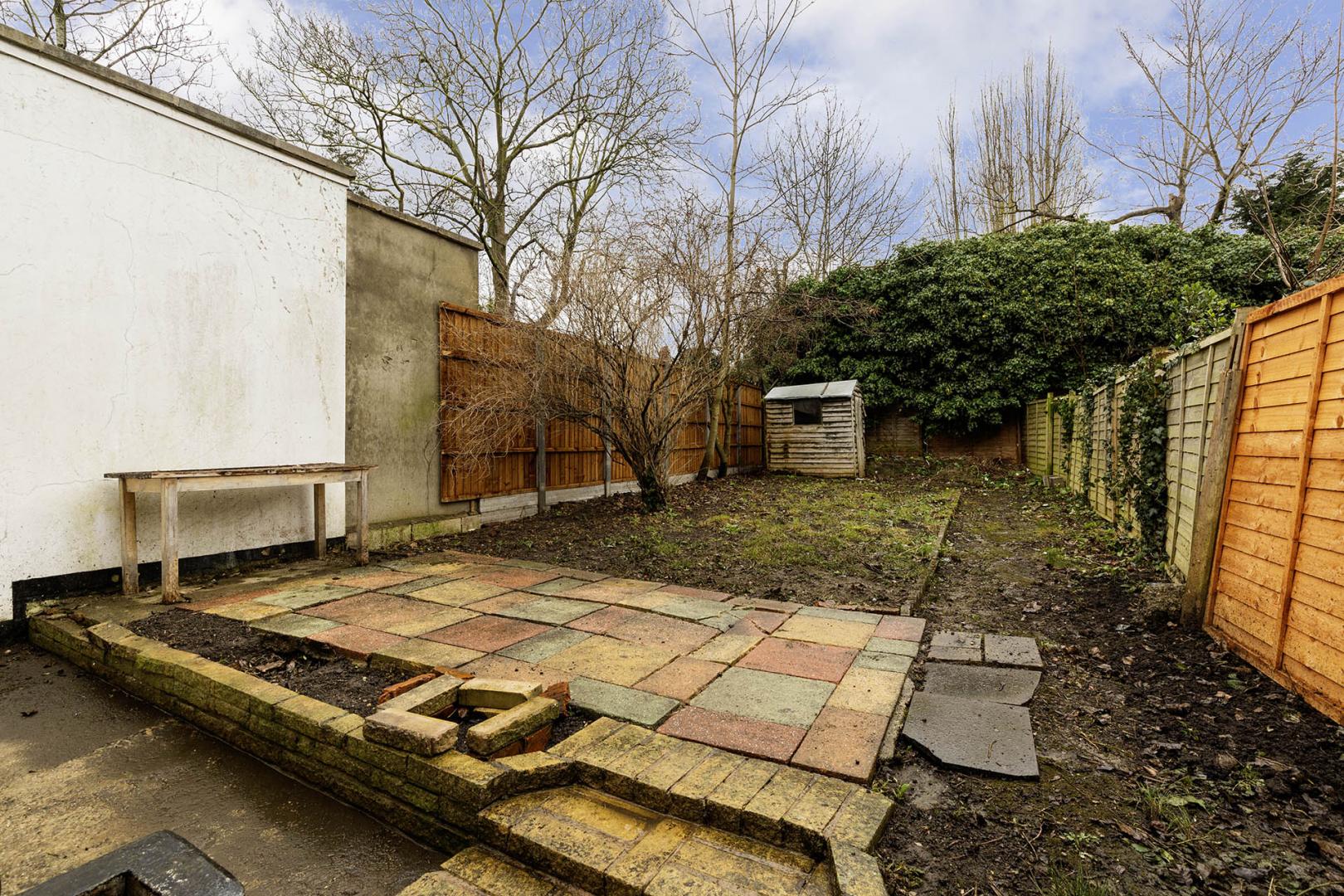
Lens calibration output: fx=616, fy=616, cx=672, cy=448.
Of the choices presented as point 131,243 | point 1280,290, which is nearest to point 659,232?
point 131,243

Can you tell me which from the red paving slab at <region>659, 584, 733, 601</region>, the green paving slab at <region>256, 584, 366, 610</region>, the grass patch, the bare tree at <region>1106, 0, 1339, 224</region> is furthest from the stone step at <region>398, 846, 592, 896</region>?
the bare tree at <region>1106, 0, 1339, 224</region>

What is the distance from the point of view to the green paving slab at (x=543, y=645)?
2.99 m

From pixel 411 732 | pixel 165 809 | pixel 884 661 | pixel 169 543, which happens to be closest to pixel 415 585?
pixel 169 543

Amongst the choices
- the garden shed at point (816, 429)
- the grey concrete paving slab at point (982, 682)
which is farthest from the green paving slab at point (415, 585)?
the garden shed at point (816, 429)

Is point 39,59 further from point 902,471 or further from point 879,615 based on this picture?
point 902,471

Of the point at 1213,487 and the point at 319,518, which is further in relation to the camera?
the point at 319,518

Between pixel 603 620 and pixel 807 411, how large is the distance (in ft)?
32.9

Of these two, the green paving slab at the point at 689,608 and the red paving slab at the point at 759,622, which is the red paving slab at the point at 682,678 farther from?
the green paving slab at the point at 689,608

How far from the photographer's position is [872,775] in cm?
201

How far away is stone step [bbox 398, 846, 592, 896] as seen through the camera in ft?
5.15

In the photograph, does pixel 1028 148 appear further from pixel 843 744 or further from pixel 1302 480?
pixel 843 744

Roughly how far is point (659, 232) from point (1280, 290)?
40.3 ft

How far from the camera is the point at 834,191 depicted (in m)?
14.8

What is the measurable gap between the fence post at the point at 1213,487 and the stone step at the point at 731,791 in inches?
100
